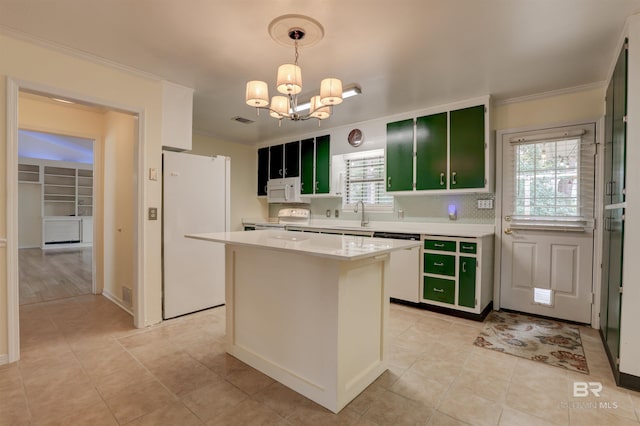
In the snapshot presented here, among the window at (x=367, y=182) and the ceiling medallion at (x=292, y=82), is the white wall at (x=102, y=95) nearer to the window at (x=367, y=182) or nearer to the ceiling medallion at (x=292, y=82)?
the ceiling medallion at (x=292, y=82)

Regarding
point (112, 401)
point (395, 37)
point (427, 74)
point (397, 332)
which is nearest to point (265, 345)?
point (112, 401)

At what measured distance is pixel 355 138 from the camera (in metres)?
4.43

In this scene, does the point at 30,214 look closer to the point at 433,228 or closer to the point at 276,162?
the point at 276,162

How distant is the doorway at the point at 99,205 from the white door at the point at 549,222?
396 centimetres

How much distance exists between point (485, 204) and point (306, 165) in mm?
2676

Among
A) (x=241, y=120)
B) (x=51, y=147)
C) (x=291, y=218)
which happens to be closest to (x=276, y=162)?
(x=291, y=218)

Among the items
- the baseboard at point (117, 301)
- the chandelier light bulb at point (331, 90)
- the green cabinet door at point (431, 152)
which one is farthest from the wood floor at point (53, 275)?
the green cabinet door at point (431, 152)

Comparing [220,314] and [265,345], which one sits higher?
[265,345]

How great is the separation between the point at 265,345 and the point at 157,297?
5.17 feet

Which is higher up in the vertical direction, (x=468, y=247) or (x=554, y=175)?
(x=554, y=175)

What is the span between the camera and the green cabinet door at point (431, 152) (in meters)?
3.57

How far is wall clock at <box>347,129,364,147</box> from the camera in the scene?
439cm

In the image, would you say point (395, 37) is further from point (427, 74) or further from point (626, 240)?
point (626, 240)

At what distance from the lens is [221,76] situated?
2939 millimetres
